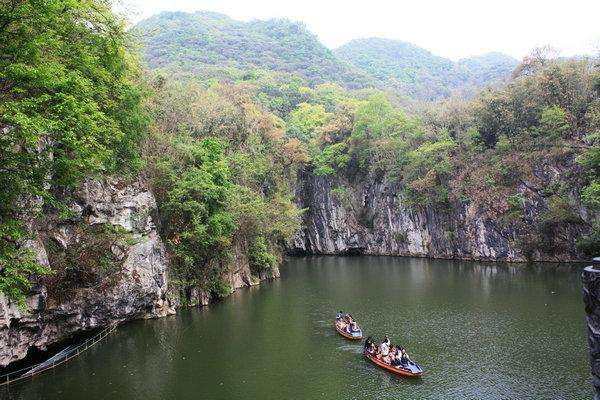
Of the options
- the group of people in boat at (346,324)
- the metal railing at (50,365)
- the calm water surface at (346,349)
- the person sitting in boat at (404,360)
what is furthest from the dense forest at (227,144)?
the person sitting in boat at (404,360)

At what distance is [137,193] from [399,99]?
213ft

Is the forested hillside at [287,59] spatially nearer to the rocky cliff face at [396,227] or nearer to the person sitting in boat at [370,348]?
the rocky cliff face at [396,227]

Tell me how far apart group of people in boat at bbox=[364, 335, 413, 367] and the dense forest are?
12668mm

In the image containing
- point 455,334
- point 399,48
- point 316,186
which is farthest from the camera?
point 399,48

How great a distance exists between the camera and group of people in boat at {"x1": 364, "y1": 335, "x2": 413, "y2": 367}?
18.3 m

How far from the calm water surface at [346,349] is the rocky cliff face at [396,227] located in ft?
33.2

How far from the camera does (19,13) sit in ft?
44.9

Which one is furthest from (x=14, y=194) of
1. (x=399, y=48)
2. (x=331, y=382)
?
(x=399, y=48)

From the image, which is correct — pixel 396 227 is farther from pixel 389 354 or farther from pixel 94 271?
pixel 94 271

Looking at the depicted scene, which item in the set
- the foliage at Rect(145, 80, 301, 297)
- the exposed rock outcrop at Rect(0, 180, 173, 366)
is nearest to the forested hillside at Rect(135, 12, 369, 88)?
the foliage at Rect(145, 80, 301, 297)

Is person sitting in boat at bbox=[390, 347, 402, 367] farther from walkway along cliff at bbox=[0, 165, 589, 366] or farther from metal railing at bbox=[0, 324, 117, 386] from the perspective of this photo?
metal railing at bbox=[0, 324, 117, 386]

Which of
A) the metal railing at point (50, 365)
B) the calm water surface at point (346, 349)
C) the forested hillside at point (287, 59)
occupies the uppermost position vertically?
the forested hillside at point (287, 59)

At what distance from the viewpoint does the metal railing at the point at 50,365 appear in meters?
17.4

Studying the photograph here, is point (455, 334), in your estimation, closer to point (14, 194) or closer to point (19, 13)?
point (14, 194)
